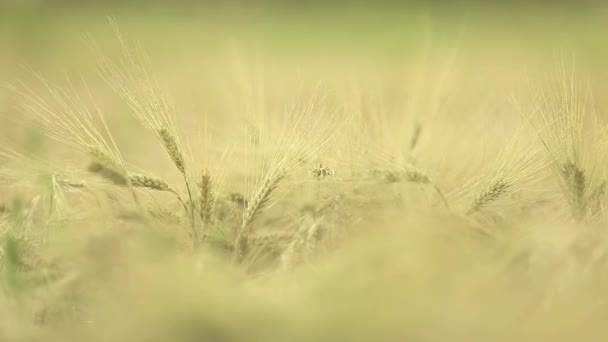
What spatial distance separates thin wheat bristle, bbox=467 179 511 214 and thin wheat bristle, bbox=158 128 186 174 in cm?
37

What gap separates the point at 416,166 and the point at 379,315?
0.40 m

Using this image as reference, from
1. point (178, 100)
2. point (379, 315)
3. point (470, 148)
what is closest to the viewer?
point (379, 315)

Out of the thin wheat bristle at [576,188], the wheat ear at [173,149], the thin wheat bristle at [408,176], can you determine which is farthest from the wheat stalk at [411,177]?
the wheat ear at [173,149]

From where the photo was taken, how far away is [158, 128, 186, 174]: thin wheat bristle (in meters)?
0.81

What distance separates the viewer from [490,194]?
834 mm

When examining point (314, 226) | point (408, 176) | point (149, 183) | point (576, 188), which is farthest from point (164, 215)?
point (576, 188)

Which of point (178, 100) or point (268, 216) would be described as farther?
point (178, 100)

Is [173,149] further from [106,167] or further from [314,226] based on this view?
[314,226]

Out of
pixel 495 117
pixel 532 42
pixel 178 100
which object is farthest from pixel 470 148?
pixel 532 42

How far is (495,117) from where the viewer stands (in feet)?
4.01

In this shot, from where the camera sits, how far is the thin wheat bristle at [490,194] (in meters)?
0.83

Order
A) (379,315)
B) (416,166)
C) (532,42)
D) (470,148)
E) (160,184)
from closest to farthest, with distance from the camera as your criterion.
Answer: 1. (379,315)
2. (160,184)
3. (416,166)
4. (470,148)
5. (532,42)

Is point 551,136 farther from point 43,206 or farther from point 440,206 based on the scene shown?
point 43,206

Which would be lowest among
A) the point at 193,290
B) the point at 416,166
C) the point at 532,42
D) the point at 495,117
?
the point at 193,290
